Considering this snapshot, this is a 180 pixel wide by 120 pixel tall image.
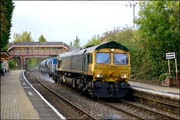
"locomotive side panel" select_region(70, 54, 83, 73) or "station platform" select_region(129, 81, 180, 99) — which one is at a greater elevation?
"locomotive side panel" select_region(70, 54, 83, 73)

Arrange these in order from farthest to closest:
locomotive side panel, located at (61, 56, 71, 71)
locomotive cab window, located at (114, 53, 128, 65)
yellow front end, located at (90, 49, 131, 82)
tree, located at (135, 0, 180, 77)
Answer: locomotive side panel, located at (61, 56, 71, 71) < tree, located at (135, 0, 180, 77) < locomotive cab window, located at (114, 53, 128, 65) < yellow front end, located at (90, 49, 131, 82)

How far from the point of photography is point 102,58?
52.6ft

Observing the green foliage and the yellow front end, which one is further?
the green foliage

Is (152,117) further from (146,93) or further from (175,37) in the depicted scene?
(175,37)

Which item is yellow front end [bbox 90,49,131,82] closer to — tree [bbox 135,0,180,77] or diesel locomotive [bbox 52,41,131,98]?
diesel locomotive [bbox 52,41,131,98]

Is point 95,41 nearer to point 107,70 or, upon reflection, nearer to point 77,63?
point 77,63

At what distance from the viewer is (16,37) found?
11950 cm

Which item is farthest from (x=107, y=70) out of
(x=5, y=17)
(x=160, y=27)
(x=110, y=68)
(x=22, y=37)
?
(x=22, y=37)

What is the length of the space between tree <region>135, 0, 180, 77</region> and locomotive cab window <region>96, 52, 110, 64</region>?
7.13 m

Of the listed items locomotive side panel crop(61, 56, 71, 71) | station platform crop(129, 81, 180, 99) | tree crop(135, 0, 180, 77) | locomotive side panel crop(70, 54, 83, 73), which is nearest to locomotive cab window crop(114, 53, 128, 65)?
station platform crop(129, 81, 180, 99)

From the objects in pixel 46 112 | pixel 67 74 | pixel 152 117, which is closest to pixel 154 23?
pixel 67 74

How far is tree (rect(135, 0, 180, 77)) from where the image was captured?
2122 centimetres

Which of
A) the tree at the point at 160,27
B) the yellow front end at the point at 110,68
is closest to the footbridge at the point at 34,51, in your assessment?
the tree at the point at 160,27

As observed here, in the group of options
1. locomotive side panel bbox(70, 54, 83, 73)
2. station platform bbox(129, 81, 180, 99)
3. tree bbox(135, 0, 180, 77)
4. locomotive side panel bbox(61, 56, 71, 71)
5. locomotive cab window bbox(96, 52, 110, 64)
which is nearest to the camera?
station platform bbox(129, 81, 180, 99)
